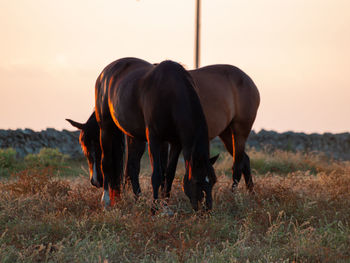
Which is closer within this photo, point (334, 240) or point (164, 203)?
point (334, 240)

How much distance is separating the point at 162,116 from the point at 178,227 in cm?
144

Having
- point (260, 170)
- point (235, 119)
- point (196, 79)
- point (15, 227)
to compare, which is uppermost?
point (196, 79)

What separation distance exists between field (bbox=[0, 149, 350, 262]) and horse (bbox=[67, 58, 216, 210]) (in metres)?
0.41

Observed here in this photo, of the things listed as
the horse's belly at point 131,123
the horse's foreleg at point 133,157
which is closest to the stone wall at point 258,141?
the horse's foreleg at point 133,157

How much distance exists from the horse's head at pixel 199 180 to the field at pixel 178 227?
0.78 ft

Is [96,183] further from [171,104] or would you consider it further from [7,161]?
[7,161]

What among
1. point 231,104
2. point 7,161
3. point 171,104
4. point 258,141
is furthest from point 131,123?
point 258,141

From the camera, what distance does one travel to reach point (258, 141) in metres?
21.7

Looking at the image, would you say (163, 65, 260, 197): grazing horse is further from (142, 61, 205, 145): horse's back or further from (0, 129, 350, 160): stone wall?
(0, 129, 350, 160): stone wall

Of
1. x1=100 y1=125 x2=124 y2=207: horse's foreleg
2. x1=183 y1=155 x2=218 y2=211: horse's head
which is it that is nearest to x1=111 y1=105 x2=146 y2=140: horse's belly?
x1=100 y1=125 x2=124 y2=207: horse's foreleg

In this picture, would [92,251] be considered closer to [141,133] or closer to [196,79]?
[141,133]

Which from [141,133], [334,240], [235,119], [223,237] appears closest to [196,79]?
[235,119]

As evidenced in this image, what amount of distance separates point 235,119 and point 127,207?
283 centimetres

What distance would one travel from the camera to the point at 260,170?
563 inches
